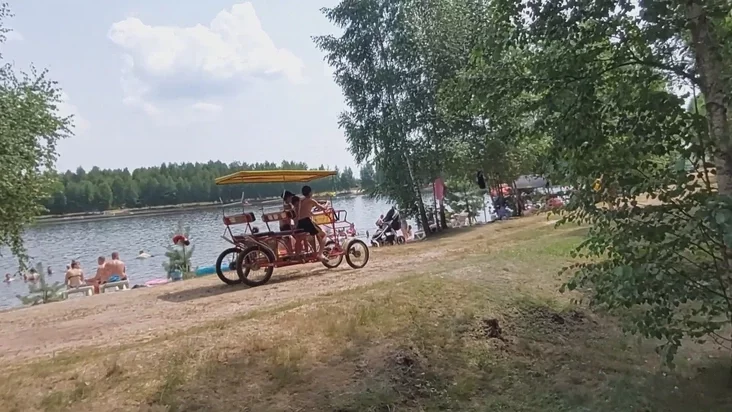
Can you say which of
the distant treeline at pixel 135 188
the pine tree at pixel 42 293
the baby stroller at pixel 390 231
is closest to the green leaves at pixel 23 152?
the pine tree at pixel 42 293

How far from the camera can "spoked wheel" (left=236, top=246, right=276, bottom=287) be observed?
32.6 ft

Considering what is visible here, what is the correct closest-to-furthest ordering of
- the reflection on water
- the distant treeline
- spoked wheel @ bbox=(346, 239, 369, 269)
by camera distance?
spoked wheel @ bbox=(346, 239, 369, 269)
the reflection on water
the distant treeline

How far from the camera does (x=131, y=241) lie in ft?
141

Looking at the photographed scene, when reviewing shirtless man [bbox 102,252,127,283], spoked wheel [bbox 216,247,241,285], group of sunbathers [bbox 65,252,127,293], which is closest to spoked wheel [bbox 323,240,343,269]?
spoked wheel [bbox 216,247,241,285]

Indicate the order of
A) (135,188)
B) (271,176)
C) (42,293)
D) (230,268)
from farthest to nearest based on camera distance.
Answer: (135,188), (42,293), (271,176), (230,268)

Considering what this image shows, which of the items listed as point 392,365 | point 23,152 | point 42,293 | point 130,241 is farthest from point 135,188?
point 392,365

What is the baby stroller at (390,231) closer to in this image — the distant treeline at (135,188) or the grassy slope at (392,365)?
the grassy slope at (392,365)

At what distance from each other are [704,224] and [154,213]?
6148cm

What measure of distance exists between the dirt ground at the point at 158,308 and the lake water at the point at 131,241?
1636 mm

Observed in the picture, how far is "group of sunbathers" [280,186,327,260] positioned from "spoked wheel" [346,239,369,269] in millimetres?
570

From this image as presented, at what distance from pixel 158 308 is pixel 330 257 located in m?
3.46

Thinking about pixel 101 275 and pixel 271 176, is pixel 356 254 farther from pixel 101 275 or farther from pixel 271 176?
pixel 101 275

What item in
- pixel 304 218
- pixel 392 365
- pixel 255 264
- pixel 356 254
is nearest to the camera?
pixel 392 365

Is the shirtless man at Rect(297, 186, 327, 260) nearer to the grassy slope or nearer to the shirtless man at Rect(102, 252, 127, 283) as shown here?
the grassy slope
